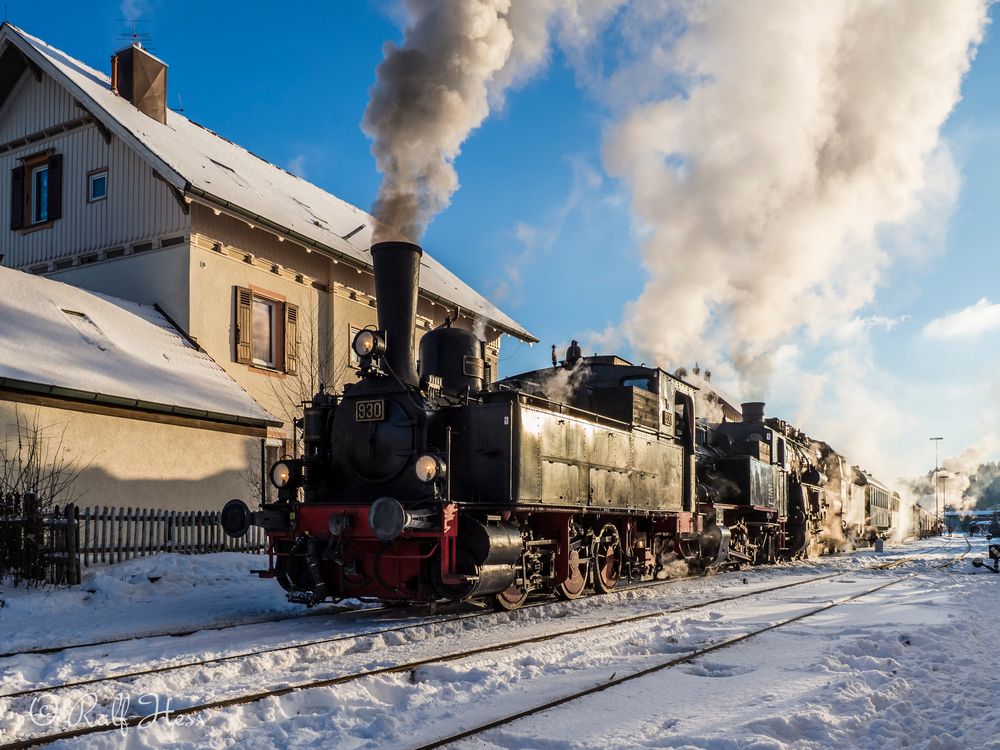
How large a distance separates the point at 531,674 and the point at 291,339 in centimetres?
1452

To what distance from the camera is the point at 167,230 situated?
60.4 ft

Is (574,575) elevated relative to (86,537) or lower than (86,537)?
lower

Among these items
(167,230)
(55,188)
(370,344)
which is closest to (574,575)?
(370,344)

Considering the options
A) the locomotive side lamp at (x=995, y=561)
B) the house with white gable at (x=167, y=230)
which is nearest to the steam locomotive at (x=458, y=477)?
the house with white gable at (x=167, y=230)

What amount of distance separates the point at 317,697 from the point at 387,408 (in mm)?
4403

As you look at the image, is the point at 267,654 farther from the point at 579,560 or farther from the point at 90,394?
the point at 90,394

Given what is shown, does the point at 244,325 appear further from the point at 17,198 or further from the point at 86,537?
the point at 86,537

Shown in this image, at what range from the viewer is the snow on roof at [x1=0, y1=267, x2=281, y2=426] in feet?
45.2

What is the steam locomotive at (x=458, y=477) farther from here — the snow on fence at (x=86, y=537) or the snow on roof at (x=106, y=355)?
the snow on roof at (x=106, y=355)

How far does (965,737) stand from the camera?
212 inches

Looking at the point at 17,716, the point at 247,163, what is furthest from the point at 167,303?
the point at 17,716


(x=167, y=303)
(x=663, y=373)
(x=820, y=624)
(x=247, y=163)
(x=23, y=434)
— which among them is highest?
(x=247, y=163)

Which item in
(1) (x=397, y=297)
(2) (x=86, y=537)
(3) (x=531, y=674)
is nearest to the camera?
(3) (x=531, y=674)

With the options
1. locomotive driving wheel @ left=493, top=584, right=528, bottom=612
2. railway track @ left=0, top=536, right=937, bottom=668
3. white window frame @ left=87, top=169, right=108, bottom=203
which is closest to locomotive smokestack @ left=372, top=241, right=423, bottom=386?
locomotive driving wheel @ left=493, top=584, right=528, bottom=612
